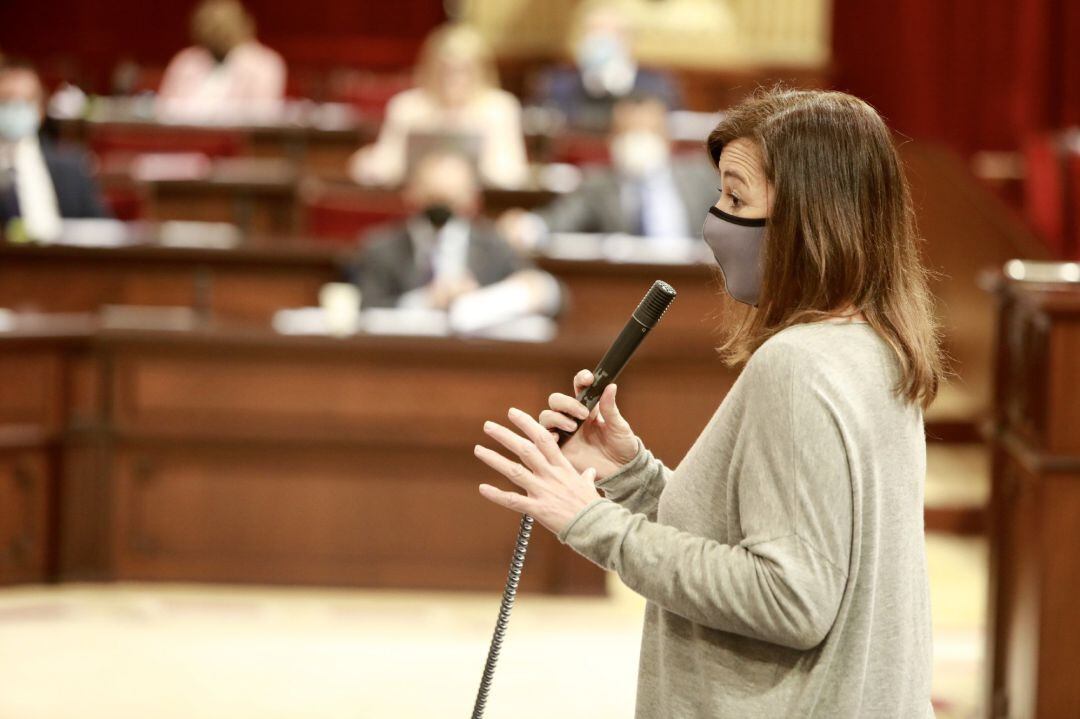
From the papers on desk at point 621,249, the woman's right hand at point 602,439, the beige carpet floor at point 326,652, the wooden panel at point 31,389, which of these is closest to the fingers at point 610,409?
the woman's right hand at point 602,439

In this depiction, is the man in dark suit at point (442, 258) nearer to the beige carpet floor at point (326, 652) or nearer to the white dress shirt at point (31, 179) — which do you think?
the beige carpet floor at point (326, 652)

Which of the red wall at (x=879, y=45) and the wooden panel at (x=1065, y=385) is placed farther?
the red wall at (x=879, y=45)

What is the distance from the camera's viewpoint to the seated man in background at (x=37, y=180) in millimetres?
6755

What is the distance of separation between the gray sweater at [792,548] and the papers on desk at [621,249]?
4.44m

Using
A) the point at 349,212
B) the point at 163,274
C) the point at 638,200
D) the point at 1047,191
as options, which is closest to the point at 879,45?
the point at 1047,191

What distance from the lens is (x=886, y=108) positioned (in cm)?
991

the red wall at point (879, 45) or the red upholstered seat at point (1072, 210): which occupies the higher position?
the red wall at point (879, 45)

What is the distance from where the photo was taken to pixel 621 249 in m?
6.37

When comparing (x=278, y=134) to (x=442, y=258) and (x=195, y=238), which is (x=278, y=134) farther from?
(x=442, y=258)

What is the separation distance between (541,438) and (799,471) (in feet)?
0.89

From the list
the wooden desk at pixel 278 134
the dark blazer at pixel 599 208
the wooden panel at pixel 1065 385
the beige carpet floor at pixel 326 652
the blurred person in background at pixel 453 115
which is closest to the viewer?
the wooden panel at pixel 1065 385

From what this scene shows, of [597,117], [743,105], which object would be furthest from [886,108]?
[743,105]

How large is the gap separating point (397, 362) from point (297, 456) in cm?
44

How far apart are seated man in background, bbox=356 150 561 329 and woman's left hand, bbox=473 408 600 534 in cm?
402
